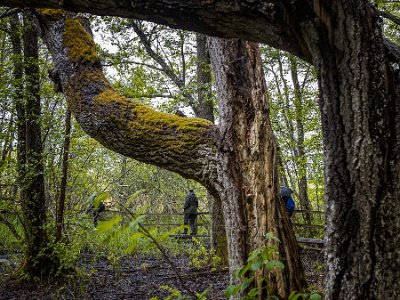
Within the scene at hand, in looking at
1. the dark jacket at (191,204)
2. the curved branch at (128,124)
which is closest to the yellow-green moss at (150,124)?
the curved branch at (128,124)

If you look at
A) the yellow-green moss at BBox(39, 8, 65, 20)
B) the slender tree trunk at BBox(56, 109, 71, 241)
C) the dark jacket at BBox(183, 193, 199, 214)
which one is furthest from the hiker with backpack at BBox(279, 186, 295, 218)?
the yellow-green moss at BBox(39, 8, 65, 20)

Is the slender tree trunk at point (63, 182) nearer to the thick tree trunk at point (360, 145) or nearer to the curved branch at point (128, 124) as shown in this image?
the curved branch at point (128, 124)

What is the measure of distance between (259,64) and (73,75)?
6.14 ft

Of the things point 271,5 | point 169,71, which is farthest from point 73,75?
point 169,71

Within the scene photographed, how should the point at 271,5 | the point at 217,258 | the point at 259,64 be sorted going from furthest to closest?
the point at 217,258 < the point at 259,64 < the point at 271,5

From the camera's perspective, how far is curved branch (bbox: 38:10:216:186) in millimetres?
3451

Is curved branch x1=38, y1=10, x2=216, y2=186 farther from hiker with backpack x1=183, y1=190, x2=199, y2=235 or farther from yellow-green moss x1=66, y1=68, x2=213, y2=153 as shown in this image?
hiker with backpack x1=183, y1=190, x2=199, y2=235

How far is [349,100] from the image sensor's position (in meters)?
1.55

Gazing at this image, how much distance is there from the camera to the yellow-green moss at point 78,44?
4076 millimetres

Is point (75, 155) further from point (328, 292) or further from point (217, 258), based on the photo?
point (328, 292)

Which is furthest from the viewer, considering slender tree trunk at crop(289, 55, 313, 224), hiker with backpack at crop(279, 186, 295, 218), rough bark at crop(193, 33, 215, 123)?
slender tree trunk at crop(289, 55, 313, 224)

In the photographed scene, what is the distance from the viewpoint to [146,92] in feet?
30.1

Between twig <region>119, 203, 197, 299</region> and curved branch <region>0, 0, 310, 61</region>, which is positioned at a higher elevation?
curved branch <region>0, 0, 310, 61</region>

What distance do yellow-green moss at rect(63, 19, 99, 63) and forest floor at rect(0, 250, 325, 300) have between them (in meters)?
2.93
